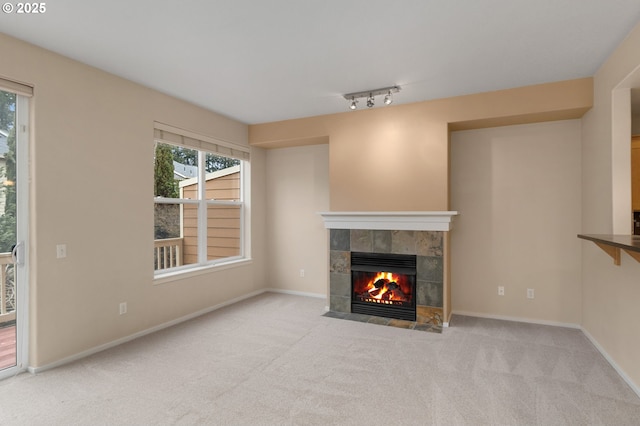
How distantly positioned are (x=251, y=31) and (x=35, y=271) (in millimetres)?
2559

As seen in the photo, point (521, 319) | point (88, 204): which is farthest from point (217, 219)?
point (521, 319)

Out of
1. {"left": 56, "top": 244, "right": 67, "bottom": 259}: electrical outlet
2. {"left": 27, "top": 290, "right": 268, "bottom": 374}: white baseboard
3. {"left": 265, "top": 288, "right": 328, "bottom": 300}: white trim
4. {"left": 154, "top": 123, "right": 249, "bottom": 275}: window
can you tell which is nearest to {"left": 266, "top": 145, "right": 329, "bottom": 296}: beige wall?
{"left": 265, "top": 288, "right": 328, "bottom": 300}: white trim

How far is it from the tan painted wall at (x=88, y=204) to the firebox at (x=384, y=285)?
2196mm

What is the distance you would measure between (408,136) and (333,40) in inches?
72.3

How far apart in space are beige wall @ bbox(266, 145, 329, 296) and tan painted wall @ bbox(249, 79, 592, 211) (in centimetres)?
57

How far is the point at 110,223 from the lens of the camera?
3221 mm

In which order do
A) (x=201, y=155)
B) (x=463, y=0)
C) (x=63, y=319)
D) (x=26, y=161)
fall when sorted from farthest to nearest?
1. (x=201, y=155)
2. (x=63, y=319)
3. (x=26, y=161)
4. (x=463, y=0)

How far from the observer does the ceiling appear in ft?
7.18

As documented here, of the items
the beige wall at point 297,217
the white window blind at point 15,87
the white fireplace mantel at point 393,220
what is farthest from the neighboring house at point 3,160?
the beige wall at point 297,217

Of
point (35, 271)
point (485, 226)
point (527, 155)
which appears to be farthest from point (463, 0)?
point (35, 271)

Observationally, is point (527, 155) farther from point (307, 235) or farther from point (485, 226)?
point (307, 235)

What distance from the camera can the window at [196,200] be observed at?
3926 mm

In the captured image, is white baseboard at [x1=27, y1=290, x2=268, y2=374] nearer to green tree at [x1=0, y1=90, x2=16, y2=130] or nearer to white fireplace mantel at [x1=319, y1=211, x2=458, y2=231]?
white fireplace mantel at [x1=319, y1=211, x2=458, y2=231]

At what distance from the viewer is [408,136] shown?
13.4ft
